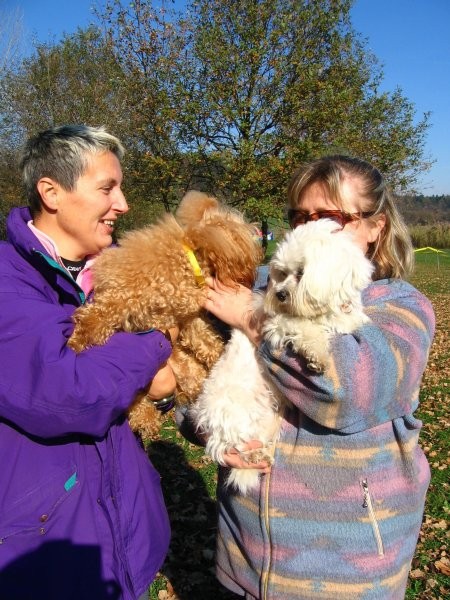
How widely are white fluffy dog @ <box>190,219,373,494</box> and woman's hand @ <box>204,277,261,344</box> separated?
54 millimetres

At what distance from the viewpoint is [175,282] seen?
2271 mm

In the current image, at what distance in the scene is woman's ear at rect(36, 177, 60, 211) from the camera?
6.95ft

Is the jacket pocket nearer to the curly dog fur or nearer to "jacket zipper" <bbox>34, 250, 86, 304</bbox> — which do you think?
the curly dog fur

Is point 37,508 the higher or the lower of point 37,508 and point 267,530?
the higher

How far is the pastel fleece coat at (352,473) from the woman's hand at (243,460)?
53mm

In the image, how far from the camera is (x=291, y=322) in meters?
2.18

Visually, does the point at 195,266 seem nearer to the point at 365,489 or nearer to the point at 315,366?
the point at 315,366

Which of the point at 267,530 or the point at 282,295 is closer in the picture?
the point at 267,530

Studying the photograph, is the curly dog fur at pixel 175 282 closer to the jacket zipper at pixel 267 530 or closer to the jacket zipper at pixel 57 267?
the jacket zipper at pixel 57 267

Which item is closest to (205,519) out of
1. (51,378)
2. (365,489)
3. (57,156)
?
(365,489)

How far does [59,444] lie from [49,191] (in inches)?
42.6

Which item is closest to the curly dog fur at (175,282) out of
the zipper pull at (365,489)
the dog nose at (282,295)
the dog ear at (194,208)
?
the dog ear at (194,208)

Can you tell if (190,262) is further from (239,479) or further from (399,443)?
(399,443)

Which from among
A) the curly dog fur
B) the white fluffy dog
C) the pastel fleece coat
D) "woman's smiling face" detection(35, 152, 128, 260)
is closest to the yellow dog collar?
the curly dog fur
